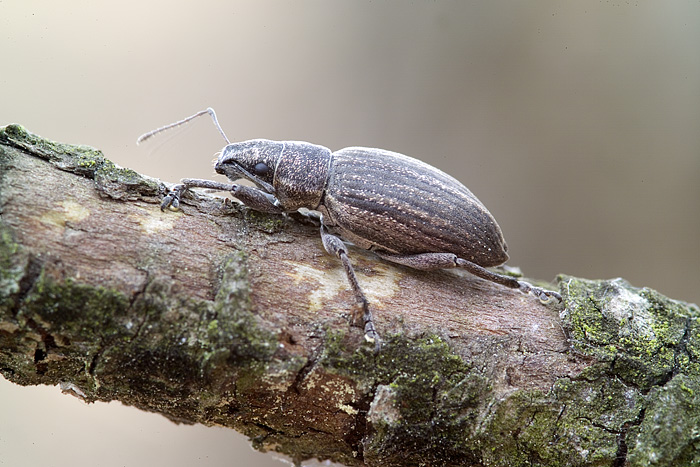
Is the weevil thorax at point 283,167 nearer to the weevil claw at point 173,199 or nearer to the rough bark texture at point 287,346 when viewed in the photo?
the rough bark texture at point 287,346

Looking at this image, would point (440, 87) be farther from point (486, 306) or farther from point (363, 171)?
point (486, 306)

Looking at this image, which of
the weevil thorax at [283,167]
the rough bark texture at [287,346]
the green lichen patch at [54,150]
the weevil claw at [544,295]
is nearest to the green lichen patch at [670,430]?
the rough bark texture at [287,346]

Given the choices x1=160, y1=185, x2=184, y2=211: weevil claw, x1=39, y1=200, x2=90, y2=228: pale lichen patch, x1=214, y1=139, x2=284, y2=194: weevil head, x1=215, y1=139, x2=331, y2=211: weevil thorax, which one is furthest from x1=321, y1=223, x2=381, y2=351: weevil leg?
x1=39, y1=200, x2=90, y2=228: pale lichen patch

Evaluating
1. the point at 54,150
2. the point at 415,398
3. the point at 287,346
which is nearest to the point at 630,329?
the point at 415,398

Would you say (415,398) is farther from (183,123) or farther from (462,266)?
(183,123)

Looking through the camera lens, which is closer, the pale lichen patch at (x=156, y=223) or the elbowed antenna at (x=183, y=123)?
the pale lichen patch at (x=156, y=223)

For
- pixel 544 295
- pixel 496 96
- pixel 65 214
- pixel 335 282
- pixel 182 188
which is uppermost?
pixel 496 96
